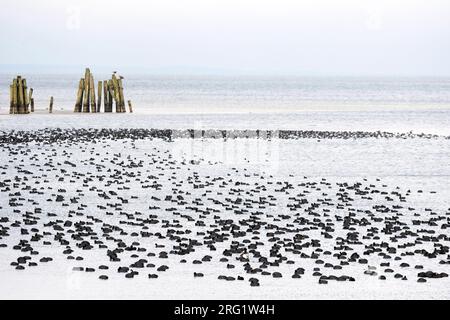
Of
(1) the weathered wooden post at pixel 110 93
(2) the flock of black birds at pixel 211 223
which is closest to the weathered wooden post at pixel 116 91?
(1) the weathered wooden post at pixel 110 93

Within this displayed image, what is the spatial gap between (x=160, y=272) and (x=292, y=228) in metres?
4.95

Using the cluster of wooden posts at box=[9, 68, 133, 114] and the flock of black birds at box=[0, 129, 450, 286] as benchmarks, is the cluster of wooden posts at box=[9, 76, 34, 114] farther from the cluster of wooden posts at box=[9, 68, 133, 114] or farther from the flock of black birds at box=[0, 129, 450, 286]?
the flock of black birds at box=[0, 129, 450, 286]

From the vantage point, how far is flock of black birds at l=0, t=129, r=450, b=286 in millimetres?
16031

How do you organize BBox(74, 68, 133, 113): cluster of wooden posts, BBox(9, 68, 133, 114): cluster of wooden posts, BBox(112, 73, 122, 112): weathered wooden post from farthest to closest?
BBox(74, 68, 133, 113): cluster of wooden posts < BBox(112, 73, 122, 112): weathered wooden post < BBox(9, 68, 133, 114): cluster of wooden posts

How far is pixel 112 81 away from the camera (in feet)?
220

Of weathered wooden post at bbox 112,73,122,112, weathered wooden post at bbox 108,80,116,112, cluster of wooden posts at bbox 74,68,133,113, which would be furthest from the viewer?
weathered wooden post at bbox 108,80,116,112

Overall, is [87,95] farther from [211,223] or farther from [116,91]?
[211,223]

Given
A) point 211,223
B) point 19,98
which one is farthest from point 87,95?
point 211,223

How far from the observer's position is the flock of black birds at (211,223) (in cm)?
1603

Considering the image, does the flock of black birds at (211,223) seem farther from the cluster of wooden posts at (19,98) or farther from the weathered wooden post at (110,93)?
the weathered wooden post at (110,93)

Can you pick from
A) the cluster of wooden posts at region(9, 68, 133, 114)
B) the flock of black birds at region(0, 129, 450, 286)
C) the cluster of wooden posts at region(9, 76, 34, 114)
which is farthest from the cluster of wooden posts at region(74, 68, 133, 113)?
the flock of black birds at region(0, 129, 450, 286)

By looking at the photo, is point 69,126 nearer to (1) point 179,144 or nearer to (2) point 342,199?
(1) point 179,144

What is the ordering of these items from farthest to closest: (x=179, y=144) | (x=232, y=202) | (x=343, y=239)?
(x=179, y=144) → (x=232, y=202) → (x=343, y=239)
